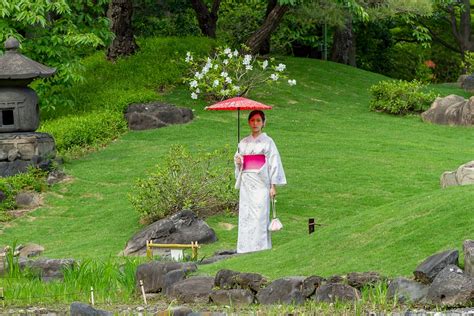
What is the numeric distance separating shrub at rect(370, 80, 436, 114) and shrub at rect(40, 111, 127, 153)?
7.06 m

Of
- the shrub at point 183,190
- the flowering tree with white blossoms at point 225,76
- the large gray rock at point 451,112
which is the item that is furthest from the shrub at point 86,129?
the large gray rock at point 451,112

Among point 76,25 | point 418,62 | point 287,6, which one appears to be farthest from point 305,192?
point 418,62

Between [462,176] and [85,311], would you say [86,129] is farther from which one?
[85,311]

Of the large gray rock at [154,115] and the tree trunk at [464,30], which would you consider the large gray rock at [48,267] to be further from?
the tree trunk at [464,30]

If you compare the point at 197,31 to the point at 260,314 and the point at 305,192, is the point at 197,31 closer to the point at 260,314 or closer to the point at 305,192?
the point at 305,192

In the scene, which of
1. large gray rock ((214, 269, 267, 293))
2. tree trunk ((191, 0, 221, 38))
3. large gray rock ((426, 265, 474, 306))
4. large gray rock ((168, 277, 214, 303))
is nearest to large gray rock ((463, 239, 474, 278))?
large gray rock ((426, 265, 474, 306))

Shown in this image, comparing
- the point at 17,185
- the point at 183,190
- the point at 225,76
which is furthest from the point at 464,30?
the point at 183,190

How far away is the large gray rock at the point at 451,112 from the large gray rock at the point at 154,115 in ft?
20.4

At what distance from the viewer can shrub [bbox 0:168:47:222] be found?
68.8 feet

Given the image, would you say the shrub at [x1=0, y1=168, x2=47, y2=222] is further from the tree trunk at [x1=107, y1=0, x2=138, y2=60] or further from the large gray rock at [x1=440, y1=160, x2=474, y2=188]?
the tree trunk at [x1=107, y1=0, x2=138, y2=60]

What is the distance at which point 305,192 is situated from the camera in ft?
66.1

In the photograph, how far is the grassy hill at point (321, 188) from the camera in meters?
11.9

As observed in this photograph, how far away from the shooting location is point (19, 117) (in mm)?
→ 23297

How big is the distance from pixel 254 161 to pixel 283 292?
14.8 ft
